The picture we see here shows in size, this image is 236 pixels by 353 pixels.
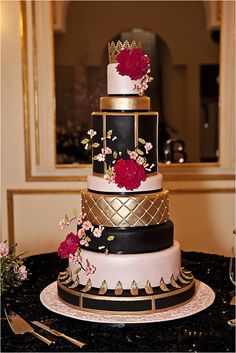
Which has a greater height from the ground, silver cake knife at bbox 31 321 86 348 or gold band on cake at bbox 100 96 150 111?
gold band on cake at bbox 100 96 150 111

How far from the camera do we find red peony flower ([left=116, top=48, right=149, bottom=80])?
214cm

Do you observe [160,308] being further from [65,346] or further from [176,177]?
[176,177]

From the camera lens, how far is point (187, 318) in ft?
6.66

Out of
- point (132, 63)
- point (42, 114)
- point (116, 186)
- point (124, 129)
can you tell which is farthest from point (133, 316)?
point (42, 114)

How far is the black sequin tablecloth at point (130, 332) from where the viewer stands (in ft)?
5.85

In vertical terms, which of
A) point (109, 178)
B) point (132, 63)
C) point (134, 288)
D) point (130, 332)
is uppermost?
point (132, 63)

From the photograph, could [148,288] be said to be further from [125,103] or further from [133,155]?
[125,103]

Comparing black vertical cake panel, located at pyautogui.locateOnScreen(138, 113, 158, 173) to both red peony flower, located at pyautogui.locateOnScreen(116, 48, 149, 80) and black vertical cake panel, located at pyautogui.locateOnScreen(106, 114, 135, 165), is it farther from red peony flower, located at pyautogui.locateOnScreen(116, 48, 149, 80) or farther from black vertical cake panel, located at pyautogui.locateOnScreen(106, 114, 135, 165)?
red peony flower, located at pyautogui.locateOnScreen(116, 48, 149, 80)

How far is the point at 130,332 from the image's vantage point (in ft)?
6.26

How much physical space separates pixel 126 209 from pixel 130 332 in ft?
1.55

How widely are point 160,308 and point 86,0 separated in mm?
3020

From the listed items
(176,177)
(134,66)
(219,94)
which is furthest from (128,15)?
(134,66)

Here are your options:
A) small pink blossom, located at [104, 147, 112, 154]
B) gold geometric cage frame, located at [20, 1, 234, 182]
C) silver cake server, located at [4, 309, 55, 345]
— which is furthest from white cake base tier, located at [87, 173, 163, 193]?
gold geometric cage frame, located at [20, 1, 234, 182]

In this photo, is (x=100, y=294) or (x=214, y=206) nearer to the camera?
(x=100, y=294)
